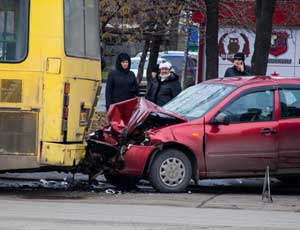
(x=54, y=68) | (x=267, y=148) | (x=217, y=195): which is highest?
(x=54, y=68)

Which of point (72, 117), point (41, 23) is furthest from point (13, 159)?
point (41, 23)

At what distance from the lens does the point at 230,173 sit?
11688 millimetres

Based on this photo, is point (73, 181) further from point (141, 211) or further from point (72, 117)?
point (141, 211)

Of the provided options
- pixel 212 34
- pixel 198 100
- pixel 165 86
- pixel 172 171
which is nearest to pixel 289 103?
pixel 198 100

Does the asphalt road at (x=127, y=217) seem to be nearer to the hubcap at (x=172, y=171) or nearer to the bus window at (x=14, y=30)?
the hubcap at (x=172, y=171)

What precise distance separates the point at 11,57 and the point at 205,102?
305 cm

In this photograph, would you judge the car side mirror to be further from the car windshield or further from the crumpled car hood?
the crumpled car hood

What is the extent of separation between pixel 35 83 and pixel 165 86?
11.8 ft

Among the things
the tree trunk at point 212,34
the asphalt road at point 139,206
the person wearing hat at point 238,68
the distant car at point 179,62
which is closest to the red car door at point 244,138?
the asphalt road at point 139,206

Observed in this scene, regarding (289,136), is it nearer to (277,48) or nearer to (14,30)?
(14,30)

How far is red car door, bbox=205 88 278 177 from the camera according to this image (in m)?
11.6

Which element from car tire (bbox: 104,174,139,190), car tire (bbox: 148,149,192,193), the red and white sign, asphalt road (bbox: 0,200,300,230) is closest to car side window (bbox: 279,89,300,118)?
car tire (bbox: 148,149,192,193)

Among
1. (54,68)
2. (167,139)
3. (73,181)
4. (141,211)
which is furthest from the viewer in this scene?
(73,181)

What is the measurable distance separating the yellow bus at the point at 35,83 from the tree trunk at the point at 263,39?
7338 millimetres
